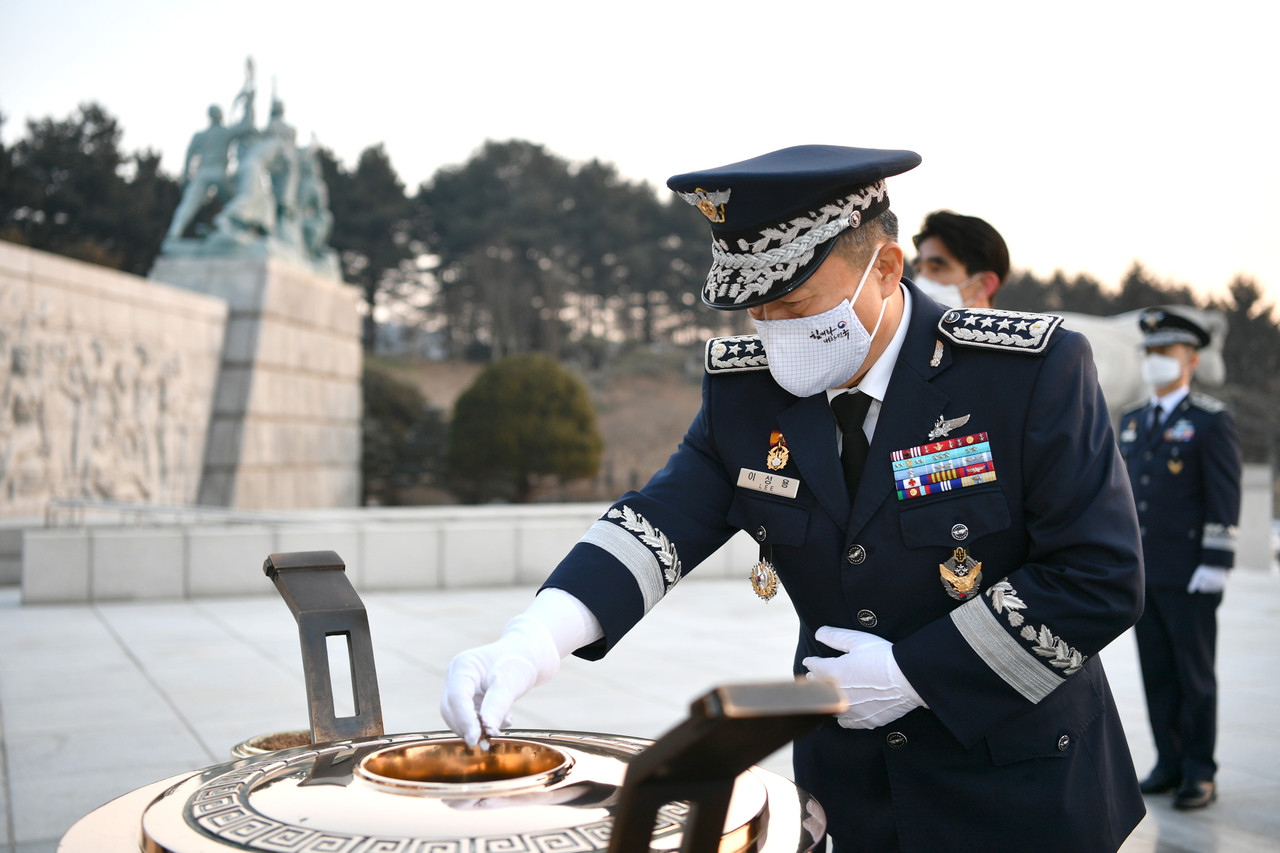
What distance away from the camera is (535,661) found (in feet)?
4.92

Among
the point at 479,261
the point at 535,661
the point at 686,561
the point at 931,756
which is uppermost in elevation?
the point at 479,261

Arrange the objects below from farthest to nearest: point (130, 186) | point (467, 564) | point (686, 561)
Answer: point (130, 186), point (467, 564), point (686, 561)

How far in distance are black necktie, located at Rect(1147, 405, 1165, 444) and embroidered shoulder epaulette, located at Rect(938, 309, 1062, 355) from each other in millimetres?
3441

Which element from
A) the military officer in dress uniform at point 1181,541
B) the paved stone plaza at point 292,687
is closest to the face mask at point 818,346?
the paved stone plaza at point 292,687

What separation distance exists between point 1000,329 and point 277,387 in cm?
1538

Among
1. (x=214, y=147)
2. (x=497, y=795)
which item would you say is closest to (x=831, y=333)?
(x=497, y=795)

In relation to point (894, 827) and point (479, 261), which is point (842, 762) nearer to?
point (894, 827)

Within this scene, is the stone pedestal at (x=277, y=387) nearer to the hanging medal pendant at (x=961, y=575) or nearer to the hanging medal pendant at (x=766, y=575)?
the hanging medal pendant at (x=766, y=575)

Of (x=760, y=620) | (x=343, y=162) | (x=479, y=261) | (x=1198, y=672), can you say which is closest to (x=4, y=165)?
(x=343, y=162)

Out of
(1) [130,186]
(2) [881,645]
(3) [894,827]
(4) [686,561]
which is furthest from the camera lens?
(1) [130,186]

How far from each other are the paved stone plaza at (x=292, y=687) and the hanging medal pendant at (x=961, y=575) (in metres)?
1.94

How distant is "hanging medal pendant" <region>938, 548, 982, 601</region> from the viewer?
1.54m

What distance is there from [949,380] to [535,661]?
29.3 inches

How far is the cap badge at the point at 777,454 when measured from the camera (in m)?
1.69
